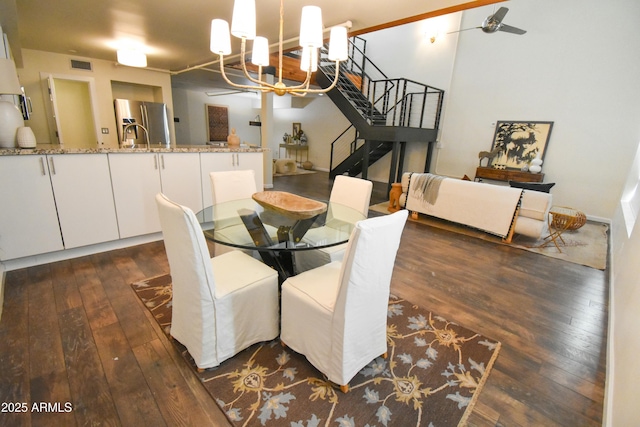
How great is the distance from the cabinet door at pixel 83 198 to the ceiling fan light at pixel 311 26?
7.14 ft

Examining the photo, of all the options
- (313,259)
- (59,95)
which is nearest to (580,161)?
(313,259)

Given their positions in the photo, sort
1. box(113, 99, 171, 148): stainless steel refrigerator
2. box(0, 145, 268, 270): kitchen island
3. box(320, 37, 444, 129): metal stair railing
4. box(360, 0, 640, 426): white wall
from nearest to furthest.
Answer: box(0, 145, 268, 270): kitchen island
box(360, 0, 640, 426): white wall
box(113, 99, 171, 148): stainless steel refrigerator
box(320, 37, 444, 129): metal stair railing

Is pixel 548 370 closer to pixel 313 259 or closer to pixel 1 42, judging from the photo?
pixel 313 259

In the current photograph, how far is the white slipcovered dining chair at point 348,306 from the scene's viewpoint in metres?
1.24

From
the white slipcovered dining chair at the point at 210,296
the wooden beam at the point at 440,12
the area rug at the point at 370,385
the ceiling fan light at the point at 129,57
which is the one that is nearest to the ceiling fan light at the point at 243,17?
the white slipcovered dining chair at the point at 210,296

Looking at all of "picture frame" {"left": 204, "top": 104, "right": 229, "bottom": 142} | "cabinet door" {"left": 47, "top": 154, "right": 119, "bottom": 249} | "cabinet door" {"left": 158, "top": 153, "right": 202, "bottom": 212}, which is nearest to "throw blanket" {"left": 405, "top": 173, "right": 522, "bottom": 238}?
"cabinet door" {"left": 158, "top": 153, "right": 202, "bottom": 212}

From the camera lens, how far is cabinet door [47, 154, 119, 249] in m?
2.46

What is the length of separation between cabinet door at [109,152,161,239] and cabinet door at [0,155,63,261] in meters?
0.48

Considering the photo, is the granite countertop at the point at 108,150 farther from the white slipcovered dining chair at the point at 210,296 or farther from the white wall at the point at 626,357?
the white wall at the point at 626,357

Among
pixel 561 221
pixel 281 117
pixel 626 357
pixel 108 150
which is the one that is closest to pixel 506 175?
pixel 561 221

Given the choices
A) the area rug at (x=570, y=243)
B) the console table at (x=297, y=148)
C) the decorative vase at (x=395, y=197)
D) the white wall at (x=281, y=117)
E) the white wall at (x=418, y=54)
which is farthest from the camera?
the console table at (x=297, y=148)

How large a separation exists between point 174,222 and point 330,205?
4.77 ft

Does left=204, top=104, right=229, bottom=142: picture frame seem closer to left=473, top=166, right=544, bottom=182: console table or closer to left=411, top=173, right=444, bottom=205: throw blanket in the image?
left=411, top=173, right=444, bottom=205: throw blanket

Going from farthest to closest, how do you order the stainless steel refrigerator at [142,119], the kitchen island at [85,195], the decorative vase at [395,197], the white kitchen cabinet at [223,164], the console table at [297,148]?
1. the console table at [297,148]
2. the stainless steel refrigerator at [142,119]
3. the decorative vase at [395,197]
4. the white kitchen cabinet at [223,164]
5. the kitchen island at [85,195]
